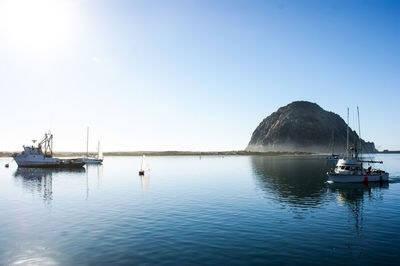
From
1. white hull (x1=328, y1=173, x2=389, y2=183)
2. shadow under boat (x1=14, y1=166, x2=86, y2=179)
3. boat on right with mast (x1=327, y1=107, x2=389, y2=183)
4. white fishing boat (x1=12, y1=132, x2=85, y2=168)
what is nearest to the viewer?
white hull (x1=328, y1=173, x2=389, y2=183)

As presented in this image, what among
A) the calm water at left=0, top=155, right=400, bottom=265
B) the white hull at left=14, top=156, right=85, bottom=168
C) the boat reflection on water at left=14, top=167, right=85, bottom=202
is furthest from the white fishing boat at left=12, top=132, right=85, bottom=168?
the calm water at left=0, top=155, right=400, bottom=265

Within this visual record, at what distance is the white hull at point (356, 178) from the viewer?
69.1m

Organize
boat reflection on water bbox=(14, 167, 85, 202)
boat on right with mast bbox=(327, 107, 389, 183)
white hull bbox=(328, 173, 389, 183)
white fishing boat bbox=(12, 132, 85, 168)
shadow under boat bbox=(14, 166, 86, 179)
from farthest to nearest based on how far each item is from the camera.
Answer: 1. white fishing boat bbox=(12, 132, 85, 168)
2. shadow under boat bbox=(14, 166, 86, 179)
3. boat on right with mast bbox=(327, 107, 389, 183)
4. white hull bbox=(328, 173, 389, 183)
5. boat reflection on water bbox=(14, 167, 85, 202)

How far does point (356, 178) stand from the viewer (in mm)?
70250

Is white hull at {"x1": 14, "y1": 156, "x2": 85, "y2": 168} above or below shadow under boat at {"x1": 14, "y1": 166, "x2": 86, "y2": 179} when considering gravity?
above

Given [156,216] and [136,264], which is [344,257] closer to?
[136,264]

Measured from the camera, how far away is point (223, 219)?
33.5m

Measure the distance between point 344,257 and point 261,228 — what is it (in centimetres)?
943

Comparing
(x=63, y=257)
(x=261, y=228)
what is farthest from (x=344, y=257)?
(x=63, y=257)

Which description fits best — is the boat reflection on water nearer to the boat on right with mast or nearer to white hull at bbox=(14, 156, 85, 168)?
white hull at bbox=(14, 156, 85, 168)

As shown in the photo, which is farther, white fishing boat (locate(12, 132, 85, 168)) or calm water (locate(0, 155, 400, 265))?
white fishing boat (locate(12, 132, 85, 168))

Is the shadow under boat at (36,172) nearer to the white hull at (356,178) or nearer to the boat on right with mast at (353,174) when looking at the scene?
the white hull at (356,178)

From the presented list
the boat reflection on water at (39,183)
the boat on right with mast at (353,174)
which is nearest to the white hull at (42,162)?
the boat reflection on water at (39,183)

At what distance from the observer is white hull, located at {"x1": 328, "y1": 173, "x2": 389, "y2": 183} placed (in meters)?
69.1
